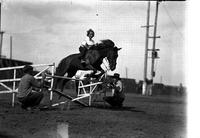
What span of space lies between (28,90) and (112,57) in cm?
226

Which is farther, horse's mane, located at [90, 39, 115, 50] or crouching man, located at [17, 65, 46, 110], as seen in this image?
horse's mane, located at [90, 39, 115, 50]

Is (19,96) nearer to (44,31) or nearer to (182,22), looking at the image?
(44,31)

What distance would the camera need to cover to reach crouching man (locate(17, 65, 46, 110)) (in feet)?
30.0

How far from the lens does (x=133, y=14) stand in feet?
22.0

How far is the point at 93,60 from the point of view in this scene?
1052 centimetres

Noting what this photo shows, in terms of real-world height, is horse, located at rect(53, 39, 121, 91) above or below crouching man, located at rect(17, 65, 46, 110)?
above

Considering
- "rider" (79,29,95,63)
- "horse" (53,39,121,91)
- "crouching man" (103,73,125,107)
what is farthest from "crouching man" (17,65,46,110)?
"crouching man" (103,73,125,107)

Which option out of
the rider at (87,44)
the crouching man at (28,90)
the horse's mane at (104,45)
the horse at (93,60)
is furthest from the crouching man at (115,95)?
the crouching man at (28,90)

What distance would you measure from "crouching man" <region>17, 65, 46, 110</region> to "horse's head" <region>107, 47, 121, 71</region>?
1791 mm

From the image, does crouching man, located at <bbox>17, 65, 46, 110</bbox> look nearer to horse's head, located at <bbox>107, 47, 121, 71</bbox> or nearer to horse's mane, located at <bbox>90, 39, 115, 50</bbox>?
horse's mane, located at <bbox>90, 39, 115, 50</bbox>

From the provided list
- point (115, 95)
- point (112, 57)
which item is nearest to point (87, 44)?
point (112, 57)

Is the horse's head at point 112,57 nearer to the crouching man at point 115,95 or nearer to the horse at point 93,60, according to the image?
the horse at point 93,60

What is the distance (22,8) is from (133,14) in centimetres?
187

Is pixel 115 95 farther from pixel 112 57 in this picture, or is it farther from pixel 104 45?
pixel 104 45
